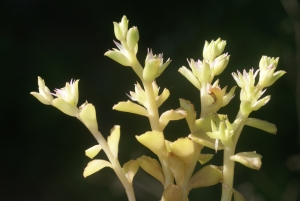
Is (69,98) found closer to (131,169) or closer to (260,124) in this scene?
(131,169)

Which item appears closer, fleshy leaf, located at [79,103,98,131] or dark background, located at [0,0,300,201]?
fleshy leaf, located at [79,103,98,131]

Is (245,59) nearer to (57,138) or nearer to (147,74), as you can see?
(57,138)

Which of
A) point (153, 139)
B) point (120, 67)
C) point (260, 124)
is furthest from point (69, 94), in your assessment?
point (120, 67)

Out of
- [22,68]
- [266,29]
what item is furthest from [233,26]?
[22,68]

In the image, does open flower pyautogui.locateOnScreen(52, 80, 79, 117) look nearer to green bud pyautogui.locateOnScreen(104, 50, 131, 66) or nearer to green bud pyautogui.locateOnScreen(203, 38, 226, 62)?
green bud pyautogui.locateOnScreen(104, 50, 131, 66)

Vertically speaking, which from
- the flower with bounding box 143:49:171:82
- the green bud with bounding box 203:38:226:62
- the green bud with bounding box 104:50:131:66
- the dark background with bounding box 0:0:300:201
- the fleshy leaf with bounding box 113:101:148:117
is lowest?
the dark background with bounding box 0:0:300:201

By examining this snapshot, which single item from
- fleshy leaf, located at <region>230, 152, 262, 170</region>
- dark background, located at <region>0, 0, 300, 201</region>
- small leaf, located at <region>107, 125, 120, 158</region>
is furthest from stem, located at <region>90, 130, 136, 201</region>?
dark background, located at <region>0, 0, 300, 201</region>

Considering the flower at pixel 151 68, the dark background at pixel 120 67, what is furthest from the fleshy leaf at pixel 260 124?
the dark background at pixel 120 67

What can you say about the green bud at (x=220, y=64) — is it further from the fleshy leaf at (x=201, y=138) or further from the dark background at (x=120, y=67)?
the dark background at (x=120, y=67)

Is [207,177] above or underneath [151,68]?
underneath

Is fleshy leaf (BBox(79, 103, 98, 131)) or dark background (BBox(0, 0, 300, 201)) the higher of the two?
fleshy leaf (BBox(79, 103, 98, 131))
